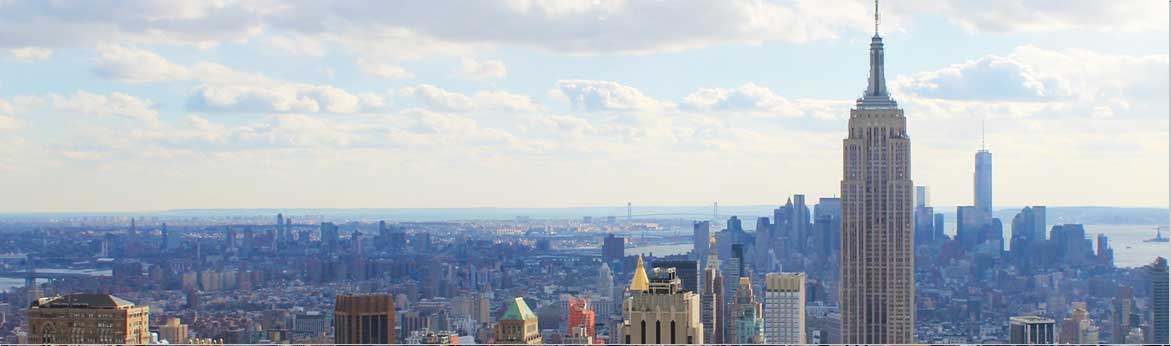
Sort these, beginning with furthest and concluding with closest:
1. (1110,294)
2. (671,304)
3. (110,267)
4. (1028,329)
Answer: (110,267)
(1110,294)
(1028,329)
(671,304)

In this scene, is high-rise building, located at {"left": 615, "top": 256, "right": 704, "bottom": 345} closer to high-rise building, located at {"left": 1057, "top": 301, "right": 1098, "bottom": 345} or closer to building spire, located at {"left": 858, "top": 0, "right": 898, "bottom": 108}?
high-rise building, located at {"left": 1057, "top": 301, "right": 1098, "bottom": 345}

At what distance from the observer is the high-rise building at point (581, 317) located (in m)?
28.7

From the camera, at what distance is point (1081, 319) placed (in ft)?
109

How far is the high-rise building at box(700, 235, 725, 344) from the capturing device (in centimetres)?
2700

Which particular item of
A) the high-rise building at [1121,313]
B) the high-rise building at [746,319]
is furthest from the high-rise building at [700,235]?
the high-rise building at [1121,313]

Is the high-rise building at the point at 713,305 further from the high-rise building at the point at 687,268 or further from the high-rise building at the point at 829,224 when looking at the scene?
the high-rise building at the point at 829,224

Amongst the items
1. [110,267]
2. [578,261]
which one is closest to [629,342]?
[110,267]

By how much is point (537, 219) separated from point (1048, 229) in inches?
502

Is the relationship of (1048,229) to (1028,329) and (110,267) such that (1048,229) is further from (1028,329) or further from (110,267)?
(110,267)

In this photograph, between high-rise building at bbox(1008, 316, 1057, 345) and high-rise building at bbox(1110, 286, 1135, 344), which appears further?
high-rise building at bbox(1110, 286, 1135, 344)

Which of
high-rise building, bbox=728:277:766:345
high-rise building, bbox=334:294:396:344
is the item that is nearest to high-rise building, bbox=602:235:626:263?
high-rise building, bbox=728:277:766:345

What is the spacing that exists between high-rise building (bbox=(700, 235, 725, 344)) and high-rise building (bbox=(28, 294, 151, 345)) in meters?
8.06

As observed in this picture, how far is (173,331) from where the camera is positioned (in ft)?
94.2

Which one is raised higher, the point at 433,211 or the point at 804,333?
the point at 433,211
